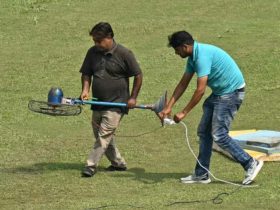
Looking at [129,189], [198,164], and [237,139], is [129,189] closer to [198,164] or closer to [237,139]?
[198,164]

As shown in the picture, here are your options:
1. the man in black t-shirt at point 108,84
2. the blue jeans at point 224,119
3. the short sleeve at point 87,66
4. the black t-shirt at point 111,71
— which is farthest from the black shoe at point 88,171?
the blue jeans at point 224,119

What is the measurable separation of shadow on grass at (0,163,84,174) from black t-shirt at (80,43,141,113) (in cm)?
95

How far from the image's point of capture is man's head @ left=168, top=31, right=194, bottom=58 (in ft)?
28.0

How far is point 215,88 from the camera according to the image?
875 cm

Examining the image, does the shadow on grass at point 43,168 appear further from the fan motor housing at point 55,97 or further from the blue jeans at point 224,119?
the blue jeans at point 224,119

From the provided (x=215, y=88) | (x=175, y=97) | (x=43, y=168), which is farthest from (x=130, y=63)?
(x=43, y=168)

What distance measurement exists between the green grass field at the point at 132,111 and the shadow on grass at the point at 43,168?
1 cm

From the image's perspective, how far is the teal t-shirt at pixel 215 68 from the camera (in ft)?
28.0

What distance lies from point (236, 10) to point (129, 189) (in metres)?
13.3

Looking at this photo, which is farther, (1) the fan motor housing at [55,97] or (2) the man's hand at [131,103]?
(2) the man's hand at [131,103]

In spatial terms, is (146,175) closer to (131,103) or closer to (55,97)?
(131,103)

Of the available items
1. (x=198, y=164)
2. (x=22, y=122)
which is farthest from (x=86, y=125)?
(x=198, y=164)

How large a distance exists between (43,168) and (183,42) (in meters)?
2.67

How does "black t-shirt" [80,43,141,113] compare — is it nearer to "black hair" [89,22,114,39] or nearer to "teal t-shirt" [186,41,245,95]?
"black hair" [89,22,114,39]
